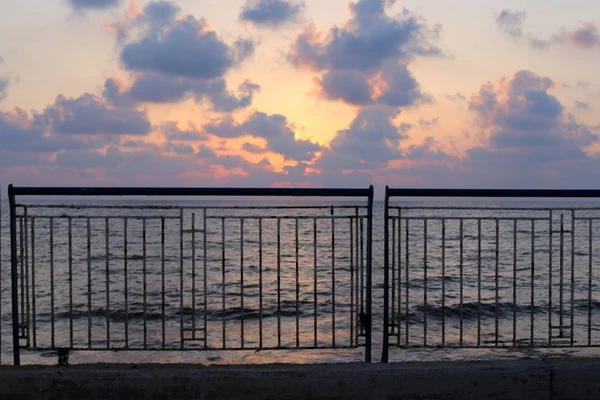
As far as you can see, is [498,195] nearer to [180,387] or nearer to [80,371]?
[180,387]

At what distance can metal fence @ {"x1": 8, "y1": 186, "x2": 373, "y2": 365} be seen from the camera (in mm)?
4758

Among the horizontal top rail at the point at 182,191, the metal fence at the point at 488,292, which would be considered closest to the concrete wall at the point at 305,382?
the metal fence at the point at 488,292

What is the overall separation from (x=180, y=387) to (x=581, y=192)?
360 centimetres

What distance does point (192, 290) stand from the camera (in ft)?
16.0

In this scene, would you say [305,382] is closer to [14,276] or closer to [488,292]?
[14,276]

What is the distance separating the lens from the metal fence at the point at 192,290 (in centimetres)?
476

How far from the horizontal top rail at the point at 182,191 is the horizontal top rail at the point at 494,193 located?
341mm

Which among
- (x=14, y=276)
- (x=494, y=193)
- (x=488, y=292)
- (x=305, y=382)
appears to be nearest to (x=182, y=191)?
(x=14, y=276)

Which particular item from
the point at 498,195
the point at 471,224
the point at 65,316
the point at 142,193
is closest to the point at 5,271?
the point at 65,316

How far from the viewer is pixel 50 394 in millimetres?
3824

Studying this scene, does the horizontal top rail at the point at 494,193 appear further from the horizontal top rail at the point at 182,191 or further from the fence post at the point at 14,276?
the fence post at the point at 14,276

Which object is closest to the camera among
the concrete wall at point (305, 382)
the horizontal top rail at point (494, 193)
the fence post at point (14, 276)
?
the concrete wall at point (305, 382)

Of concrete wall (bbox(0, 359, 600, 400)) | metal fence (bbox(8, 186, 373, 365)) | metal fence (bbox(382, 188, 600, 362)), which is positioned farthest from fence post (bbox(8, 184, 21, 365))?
metal fence (bbox(382, 188, 600, 362))

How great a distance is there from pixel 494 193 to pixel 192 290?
2.64 metres
